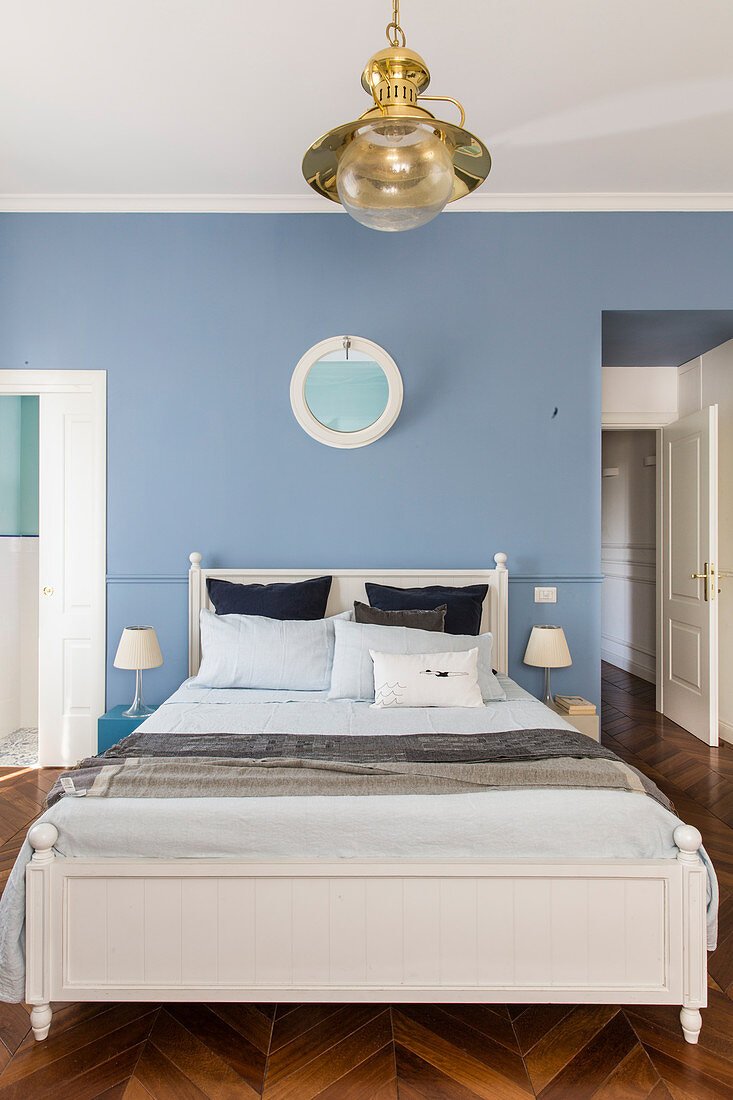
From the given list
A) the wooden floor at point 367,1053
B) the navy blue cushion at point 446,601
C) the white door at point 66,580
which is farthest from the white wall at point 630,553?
the wooden floor at point 367,1053

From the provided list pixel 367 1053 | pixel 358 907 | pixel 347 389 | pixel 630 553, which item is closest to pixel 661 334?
pixel 347 389

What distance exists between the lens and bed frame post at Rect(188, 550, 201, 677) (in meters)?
3.63

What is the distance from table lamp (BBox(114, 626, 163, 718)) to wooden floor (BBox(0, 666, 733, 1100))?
1555 mm

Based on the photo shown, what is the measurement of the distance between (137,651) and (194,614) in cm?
38

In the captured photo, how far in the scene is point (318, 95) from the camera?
9.29ft

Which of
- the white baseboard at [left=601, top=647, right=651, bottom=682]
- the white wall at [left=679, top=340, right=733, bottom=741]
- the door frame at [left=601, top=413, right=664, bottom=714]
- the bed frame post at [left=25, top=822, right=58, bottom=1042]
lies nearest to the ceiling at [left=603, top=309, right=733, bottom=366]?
the white wall at [left=679, top=340, right=733, bottom=741]

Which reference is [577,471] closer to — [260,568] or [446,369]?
[446,369]

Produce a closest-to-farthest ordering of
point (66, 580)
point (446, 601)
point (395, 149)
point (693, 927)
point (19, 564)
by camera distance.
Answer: point (395, 149), point (693, 927), point (446, 601), point (66, 580), point (19, 564)

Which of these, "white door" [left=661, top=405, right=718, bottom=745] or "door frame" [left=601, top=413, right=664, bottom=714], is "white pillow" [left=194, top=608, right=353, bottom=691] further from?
"door frame" [left=601, top=413, right=664, bottom=714]

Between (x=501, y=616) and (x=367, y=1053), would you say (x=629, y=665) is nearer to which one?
(x=501, y=616)

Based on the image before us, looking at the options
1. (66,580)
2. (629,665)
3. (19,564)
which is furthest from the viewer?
(629,665)

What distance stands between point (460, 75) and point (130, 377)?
2120mm

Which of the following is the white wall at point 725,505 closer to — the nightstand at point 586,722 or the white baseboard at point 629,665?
the nightstand at point 586,722

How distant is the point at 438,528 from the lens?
3732 millimetres
